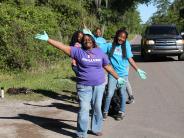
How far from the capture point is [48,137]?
812 centimetres

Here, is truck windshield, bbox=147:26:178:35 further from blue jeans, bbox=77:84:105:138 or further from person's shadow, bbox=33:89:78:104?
blue jeans, bbox=77:84:105:138

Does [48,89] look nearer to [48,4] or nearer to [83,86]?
[83,86]

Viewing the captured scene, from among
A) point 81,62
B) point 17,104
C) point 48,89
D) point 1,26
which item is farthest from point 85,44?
point 1,26

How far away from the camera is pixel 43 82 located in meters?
14.1

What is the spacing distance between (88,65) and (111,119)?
85.8 inches

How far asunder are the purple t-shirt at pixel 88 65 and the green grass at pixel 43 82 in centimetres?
399

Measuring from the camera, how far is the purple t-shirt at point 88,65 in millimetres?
7797

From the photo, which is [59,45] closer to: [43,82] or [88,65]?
[88,65]

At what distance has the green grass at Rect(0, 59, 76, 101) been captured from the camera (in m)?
12.2

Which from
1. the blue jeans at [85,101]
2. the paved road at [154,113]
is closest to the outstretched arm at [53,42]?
the blue jeans at [85,101]

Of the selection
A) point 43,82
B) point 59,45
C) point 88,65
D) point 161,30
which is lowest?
point 43,82

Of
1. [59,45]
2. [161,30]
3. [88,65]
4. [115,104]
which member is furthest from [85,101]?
[161,30]

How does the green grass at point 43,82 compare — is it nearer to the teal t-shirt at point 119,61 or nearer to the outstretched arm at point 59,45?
the teal t-shirt at point 119,61

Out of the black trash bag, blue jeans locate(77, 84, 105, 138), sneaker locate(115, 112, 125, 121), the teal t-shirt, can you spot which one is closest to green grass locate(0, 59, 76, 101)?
the black trash bag
